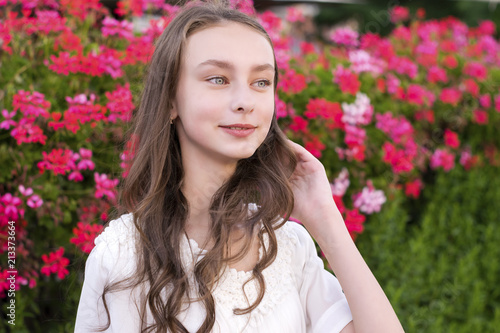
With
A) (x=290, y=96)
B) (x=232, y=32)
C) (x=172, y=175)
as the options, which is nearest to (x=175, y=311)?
(x=172, y=175)

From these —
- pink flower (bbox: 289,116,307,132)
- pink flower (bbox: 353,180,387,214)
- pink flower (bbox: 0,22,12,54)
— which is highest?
pink flower (bbox: 0,22,12,54)

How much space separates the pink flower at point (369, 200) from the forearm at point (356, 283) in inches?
57.4

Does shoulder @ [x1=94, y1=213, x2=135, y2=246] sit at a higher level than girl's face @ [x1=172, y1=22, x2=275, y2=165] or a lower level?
lower

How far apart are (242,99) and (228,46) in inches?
6.0

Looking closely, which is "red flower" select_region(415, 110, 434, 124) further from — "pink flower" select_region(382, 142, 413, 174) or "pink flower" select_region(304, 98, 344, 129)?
"pink flower" select_region(304, 98, 344, 129)

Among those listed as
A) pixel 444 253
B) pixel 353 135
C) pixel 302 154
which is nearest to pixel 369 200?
pixel 353 135

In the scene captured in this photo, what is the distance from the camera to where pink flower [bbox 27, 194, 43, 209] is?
2291 millimetres

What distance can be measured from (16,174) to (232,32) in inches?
49.6

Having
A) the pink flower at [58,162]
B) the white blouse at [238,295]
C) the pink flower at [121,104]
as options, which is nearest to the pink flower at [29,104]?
the pink flower at [58,162]

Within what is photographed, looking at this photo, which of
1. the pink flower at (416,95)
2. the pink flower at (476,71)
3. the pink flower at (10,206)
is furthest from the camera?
the pink flower at (476,71)

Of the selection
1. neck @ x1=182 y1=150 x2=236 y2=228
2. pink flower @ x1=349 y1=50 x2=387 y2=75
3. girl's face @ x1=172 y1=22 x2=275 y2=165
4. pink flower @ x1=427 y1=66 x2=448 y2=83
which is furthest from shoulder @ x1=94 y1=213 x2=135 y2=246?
pink flower @ x1=427 y1=66 x2=448 y2=83

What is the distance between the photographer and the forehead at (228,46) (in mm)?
1570

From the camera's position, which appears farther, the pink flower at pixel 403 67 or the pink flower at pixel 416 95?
the pink flower at pixel 403 67

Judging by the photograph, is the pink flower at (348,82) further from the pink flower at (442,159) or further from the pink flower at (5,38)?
the pink flower at (5,38)
